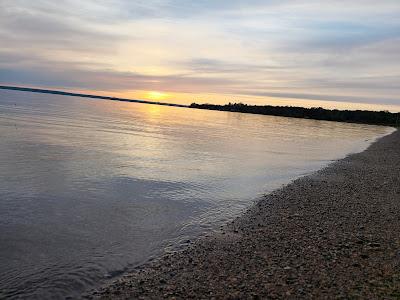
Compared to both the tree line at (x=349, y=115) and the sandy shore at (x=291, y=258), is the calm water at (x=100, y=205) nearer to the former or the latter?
the sandy shore at (x=291, y=258)

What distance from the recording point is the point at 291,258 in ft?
27.8

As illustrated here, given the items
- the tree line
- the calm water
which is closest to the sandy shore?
the calm water

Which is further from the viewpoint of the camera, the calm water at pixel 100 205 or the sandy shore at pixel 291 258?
the calm water at pixel 100 205

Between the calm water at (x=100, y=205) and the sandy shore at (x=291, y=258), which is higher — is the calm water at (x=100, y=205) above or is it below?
below

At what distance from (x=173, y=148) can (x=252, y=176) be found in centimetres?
1258

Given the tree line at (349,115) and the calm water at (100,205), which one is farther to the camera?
the tree line at (349,115)

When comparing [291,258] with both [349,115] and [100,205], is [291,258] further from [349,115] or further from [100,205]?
[349,115]

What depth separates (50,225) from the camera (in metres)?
10.8

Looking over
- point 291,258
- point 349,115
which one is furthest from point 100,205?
point 349,115

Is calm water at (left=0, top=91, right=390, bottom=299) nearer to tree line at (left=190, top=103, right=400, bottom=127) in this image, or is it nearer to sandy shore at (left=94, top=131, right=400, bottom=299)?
sandy shore at (left=94, top=131, right=400, bottom=299)

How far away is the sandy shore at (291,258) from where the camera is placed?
22.7 ft

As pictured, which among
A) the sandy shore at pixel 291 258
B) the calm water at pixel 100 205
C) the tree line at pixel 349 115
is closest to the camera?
the sandy shore at pixel 291 258

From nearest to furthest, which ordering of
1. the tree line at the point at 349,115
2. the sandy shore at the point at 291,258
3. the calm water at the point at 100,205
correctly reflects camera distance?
1. the sandy shore at the point at 291,258
2. the calm water at the point at 100,205
3. the tree line at the point at 349,115

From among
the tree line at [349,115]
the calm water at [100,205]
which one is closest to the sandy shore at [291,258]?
the calm water at [100,205]
